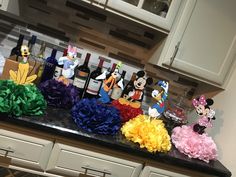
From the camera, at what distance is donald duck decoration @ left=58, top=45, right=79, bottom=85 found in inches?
70.3

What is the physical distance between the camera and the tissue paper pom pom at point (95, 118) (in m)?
1.55

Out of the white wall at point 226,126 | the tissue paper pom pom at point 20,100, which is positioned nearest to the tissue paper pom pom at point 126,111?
the tissue paper pom pom at point 20,100

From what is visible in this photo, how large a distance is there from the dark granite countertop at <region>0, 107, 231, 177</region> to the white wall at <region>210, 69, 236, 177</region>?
0.30 feet

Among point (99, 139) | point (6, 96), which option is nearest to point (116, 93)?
point (99, 139)

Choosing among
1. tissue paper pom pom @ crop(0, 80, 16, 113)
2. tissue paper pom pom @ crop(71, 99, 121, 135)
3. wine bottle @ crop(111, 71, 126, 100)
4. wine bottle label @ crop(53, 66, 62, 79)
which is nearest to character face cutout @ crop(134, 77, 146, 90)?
wine bottle @ crop(111, 71, 126, 100)

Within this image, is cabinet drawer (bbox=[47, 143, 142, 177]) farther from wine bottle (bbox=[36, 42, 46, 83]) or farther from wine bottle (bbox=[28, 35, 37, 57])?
wine bottle (bbox=[28, 35, 37, 57])

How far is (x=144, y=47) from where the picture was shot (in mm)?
2141

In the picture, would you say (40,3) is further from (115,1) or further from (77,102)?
(77,102)

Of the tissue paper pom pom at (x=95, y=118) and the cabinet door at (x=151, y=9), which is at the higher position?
the cabinet door at (x=151, y=9)

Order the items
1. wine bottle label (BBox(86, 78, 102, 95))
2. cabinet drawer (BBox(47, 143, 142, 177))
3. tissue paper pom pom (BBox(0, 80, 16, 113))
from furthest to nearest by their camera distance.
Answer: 1. wine bottle label (BBox(86, 78, 102, 95))
2. cabinet drawer (BBox(47, 143, 142, 177))
3. tissue paper pom pom (BBox(0, 80, 16, 113))

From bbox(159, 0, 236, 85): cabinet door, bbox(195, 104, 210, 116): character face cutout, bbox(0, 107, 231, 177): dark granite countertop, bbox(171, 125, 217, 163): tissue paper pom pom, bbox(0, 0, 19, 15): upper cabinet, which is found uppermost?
bbox(159, 0, 236, 85): cabinet door

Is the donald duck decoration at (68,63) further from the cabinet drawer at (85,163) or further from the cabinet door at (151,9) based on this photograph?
the cabinet drawer at (85,163)

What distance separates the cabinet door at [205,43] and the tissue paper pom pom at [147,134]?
42cm

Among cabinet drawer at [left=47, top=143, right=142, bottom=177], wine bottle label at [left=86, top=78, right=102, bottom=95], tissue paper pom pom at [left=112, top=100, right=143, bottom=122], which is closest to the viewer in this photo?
cabinet drawer at [left=47, top=143, right=142, bottom=177]
